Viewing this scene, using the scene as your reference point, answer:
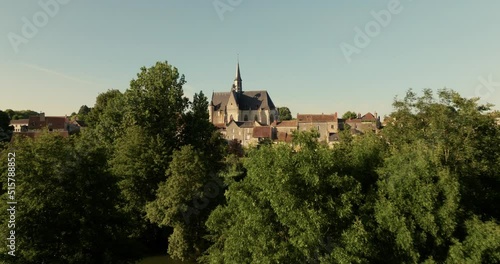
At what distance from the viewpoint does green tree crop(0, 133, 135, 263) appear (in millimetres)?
12836

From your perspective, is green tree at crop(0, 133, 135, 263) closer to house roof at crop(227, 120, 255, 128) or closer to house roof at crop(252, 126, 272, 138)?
house roof at crop(252, 126, 272, 138)

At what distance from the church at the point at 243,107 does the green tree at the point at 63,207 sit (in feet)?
282

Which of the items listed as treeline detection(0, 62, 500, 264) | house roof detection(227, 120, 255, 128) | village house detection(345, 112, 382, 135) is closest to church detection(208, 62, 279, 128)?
house roof detection(227, 120, 255, 128)

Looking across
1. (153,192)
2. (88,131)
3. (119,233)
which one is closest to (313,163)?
(119,233)

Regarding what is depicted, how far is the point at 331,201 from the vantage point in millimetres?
12422

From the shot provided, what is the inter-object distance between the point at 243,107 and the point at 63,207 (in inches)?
3578

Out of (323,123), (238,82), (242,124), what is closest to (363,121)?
(323,123)

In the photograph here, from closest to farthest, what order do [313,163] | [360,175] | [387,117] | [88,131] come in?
1. [313,163]
2. [360,175]
3. [387,117]
4. [88,131]

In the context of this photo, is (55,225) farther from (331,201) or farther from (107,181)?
(331,201)

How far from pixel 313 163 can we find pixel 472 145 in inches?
336

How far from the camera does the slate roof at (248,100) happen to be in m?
103

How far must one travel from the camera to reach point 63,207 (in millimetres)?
13781

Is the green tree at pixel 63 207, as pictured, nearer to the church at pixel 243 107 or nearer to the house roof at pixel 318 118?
the house roof at pixel 318 118

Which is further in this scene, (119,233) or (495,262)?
(119,233)
